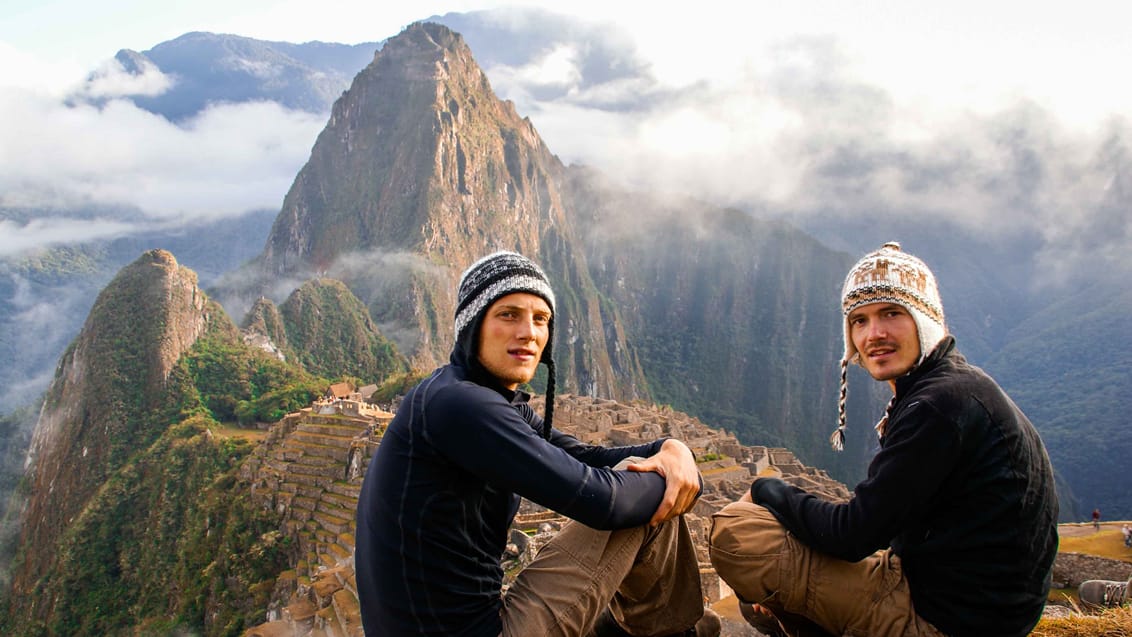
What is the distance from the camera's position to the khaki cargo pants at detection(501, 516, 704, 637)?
266cm

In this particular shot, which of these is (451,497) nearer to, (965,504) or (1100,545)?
(965,504)

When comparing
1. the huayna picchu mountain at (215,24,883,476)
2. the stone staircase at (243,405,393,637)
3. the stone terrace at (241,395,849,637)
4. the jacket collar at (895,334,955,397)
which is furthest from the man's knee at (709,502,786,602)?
the huayna picchu mountain at (215,24,883,476)

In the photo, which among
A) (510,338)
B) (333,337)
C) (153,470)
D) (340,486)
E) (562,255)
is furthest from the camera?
(562,255)

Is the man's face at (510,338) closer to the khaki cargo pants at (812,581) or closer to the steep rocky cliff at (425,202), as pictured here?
the khaki cargo pants at (812,581)

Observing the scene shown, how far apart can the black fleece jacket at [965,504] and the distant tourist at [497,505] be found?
753 mm

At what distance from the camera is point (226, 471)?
1265 inches

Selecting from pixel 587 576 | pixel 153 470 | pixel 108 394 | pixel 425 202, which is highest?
pixel 425 202

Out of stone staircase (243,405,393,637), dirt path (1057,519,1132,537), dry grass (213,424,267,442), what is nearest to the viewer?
stone staircase (243,405,393,637)

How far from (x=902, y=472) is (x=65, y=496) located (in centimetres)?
5350

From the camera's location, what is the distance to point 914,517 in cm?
263

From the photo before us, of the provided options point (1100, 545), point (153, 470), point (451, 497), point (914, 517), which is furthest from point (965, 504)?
point (153, 470)

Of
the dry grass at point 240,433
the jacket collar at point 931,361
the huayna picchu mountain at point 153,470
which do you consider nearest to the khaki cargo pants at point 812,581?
the jacket collar at point 931,361

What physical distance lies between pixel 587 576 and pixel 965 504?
1.47 meters

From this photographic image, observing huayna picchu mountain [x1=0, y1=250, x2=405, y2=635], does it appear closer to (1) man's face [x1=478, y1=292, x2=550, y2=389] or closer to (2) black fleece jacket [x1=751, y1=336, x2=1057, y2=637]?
(1) man's face [x1=478, y1=292, x2=550, y2=389]
